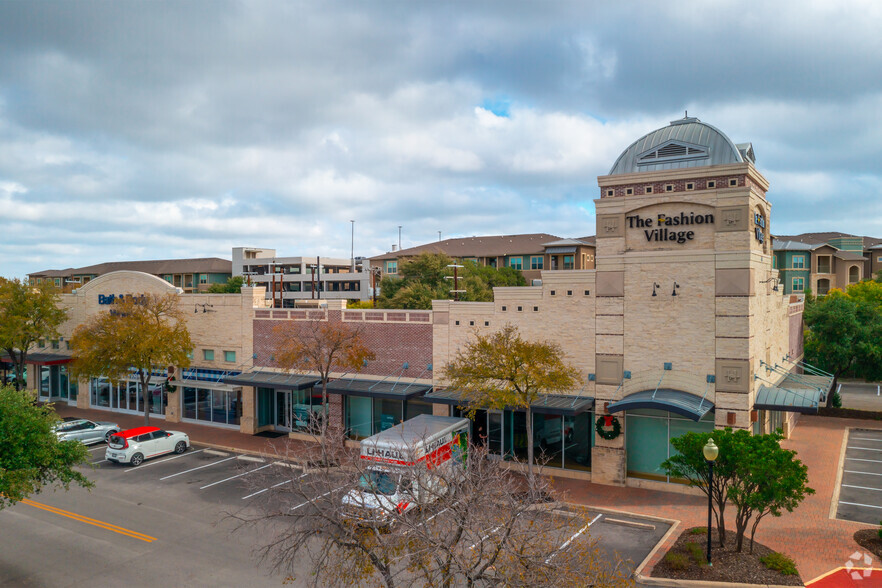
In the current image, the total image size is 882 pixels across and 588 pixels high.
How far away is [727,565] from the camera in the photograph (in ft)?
61.1

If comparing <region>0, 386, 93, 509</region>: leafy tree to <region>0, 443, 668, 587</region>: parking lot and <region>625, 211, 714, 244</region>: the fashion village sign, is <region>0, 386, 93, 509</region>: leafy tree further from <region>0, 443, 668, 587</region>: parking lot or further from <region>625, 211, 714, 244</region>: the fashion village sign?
<region>625, 211, 714, 244</region>: the fashion village sign

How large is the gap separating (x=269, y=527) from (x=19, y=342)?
33349 mm

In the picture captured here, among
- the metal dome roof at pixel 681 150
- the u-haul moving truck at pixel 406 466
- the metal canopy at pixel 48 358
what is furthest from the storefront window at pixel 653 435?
the metal canopy at pixel 48 358

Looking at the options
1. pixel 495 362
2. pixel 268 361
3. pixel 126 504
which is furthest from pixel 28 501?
pixel 495 362

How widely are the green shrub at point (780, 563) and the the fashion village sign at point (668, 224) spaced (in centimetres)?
1265

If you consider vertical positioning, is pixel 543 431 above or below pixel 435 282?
below

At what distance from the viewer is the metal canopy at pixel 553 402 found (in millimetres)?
26703

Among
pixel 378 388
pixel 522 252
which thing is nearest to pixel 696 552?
pixel 378 388

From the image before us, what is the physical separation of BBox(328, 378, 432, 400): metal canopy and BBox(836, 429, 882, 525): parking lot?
18.4m

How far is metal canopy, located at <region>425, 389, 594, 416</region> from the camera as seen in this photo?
2670cm

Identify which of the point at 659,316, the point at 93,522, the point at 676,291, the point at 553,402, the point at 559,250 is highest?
the point at 559,250

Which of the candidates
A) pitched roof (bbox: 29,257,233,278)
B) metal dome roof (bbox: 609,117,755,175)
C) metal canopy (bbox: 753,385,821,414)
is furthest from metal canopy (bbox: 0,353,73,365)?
pitched roof (bbox: 29,257,233,278)

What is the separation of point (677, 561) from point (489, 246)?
79.1m

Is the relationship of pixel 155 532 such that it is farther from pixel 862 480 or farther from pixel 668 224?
pixel 862 480
